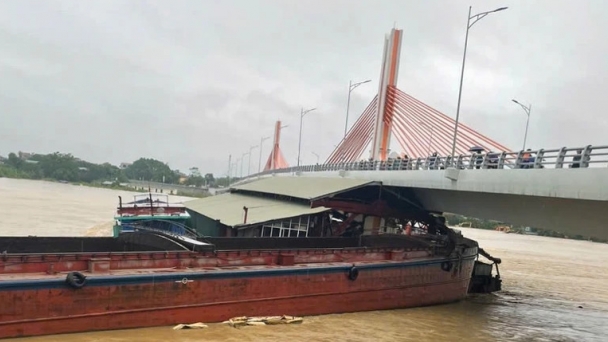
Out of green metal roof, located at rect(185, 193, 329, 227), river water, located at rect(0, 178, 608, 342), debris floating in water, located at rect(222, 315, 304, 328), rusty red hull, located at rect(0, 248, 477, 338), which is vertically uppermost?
green metal roof, located at rect(185, 193, 329, 227)

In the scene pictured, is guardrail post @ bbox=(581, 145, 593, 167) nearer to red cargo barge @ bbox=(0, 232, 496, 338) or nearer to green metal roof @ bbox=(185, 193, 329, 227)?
red cargo barge @ bbox=(0, 232, 496, 338)

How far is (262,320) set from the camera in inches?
608

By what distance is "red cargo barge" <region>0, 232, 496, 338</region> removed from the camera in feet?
40.5

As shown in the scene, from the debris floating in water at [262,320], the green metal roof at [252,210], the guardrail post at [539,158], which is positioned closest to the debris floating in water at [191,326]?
the debris floating in water at [262,320]

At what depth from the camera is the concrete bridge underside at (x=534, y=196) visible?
44.9 feet

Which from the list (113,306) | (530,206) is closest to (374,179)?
(530,206)

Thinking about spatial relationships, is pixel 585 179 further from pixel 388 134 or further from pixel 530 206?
pixel 388 134

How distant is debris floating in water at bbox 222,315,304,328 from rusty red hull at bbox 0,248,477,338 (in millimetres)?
203

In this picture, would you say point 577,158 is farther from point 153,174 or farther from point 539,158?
point 153,174

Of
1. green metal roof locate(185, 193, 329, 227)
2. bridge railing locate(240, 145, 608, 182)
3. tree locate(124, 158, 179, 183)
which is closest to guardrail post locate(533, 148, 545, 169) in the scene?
bridge railing locate(240, 145, 608, 182)

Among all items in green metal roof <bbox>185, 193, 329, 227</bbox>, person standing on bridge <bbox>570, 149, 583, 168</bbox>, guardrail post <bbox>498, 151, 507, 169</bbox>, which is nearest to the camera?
person standing on bridge <bbox>570, 149, 583, 168</bbox>

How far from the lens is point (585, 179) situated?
1342 centimetres

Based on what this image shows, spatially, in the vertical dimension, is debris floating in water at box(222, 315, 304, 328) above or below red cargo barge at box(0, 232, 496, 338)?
below

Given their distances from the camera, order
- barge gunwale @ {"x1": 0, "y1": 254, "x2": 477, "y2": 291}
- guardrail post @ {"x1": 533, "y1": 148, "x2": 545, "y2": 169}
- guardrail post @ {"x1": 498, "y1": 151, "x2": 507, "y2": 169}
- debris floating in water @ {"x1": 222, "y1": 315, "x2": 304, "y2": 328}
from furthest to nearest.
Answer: guardrail post @ {"x1": 498, "y1": 151, "x2": 507, "y2": 169} → guardrail post @ {"x1": 533, "y1": 148, "x2": 545, "y2": 169} → debris floating in water @ {"x1": 222, "y1": 315, "x2": 304, "y2": 328} → barge gunwale @ {"x1": 0, "y1": 254, "x2": 477, "y2": 291}
